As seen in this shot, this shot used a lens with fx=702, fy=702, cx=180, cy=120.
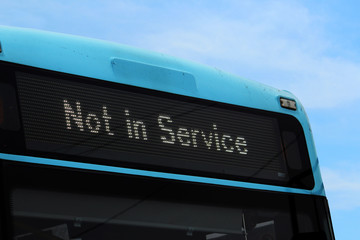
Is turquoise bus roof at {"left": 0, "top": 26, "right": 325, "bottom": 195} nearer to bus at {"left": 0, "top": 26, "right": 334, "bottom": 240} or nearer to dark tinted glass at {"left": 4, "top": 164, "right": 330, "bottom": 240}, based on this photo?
bus at {"left": 0, "top": 26, "right": 334, "bottom": 240}

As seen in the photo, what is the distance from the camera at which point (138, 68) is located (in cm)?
479

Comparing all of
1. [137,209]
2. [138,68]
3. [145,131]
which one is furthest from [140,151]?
[138,68]

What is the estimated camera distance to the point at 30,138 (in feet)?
13.4

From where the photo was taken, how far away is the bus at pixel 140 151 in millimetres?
4027

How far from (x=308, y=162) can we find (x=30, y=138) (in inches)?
84.1

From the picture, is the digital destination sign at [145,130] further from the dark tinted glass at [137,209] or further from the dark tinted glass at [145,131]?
the dark tinted glass at [137,209]

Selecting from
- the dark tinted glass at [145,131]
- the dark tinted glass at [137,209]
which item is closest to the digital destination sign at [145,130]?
the dark tinted glass at [145,131]

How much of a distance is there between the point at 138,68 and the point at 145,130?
1.75 feet

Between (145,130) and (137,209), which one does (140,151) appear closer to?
(145,130)

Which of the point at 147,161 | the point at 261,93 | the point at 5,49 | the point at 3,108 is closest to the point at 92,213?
the point at 147,161

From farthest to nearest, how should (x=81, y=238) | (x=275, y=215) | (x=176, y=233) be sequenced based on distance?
(x=275, y=215) < (x=176, y=233) < (x=81, y=238)

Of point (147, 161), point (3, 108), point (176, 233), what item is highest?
point (3, 108)

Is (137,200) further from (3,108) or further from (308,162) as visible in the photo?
(308,162)

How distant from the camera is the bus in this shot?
4.03m
